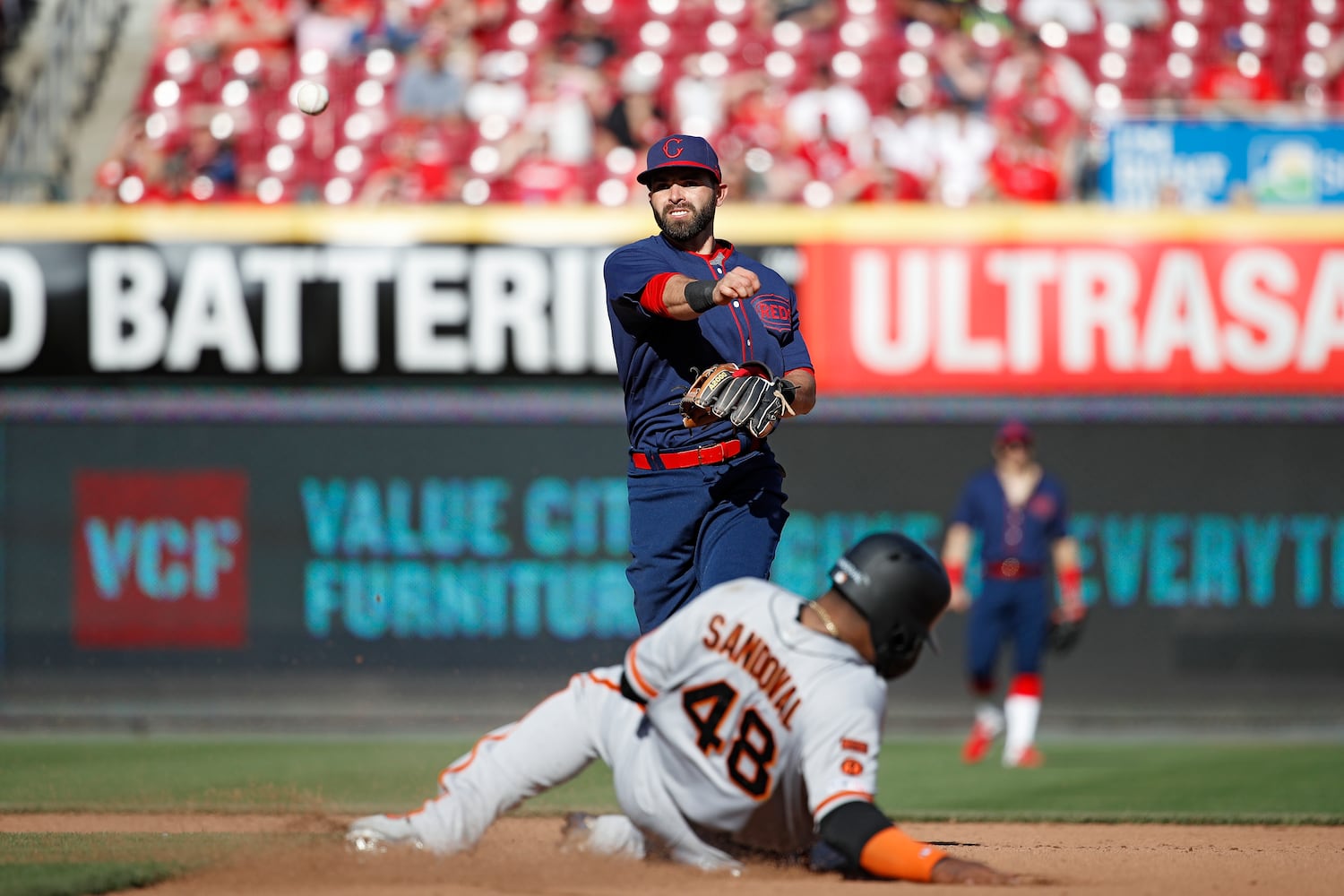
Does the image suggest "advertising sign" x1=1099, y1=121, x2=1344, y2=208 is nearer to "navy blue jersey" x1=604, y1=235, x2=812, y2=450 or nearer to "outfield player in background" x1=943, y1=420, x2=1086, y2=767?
"outfield player in background" x1=943, y1=420, x2=1086, y2=767

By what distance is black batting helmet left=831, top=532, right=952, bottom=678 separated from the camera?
452cm

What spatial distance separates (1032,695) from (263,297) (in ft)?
18.1

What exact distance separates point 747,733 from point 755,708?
0.07m

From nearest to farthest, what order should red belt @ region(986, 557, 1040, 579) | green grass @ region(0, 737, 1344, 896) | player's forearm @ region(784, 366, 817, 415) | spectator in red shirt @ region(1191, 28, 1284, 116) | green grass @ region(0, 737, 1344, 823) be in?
player's forearm @ region(784, 366, 817, 415), green grass @ region(0, 737, 1344, 896), green grass @ region(0, 737, 1344, 823), red belt @ region(986, 557, 1040, 579), spectator in red shirt @ region(1191, 28, 1284, 116)

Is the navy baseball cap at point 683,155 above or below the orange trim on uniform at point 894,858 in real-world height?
above

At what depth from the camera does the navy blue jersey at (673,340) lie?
5.71 meters

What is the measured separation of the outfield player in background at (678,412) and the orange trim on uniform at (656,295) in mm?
81

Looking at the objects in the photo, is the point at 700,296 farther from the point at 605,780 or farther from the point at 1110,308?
the point at 1110,308

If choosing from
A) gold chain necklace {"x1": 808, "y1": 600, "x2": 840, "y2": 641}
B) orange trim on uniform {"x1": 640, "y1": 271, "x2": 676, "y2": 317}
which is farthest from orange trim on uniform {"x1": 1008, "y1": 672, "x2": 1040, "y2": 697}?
gold chain necklace {"x1": 808, "y1": 600, "x2": 840, "y2": 641}

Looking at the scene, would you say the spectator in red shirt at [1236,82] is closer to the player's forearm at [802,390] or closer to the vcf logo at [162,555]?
the vcf logo at [162,555]

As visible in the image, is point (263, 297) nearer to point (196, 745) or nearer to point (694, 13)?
point (196, 745)

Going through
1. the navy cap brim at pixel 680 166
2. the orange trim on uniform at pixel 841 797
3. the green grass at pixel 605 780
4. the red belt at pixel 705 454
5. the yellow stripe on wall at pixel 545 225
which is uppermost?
the yellow stripe on wall at pixel 545 225

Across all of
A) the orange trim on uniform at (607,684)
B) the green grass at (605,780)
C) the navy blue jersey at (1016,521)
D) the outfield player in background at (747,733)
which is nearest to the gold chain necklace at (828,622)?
the outfield player in background at (747,733)

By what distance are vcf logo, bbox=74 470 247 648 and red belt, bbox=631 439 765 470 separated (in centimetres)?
699
